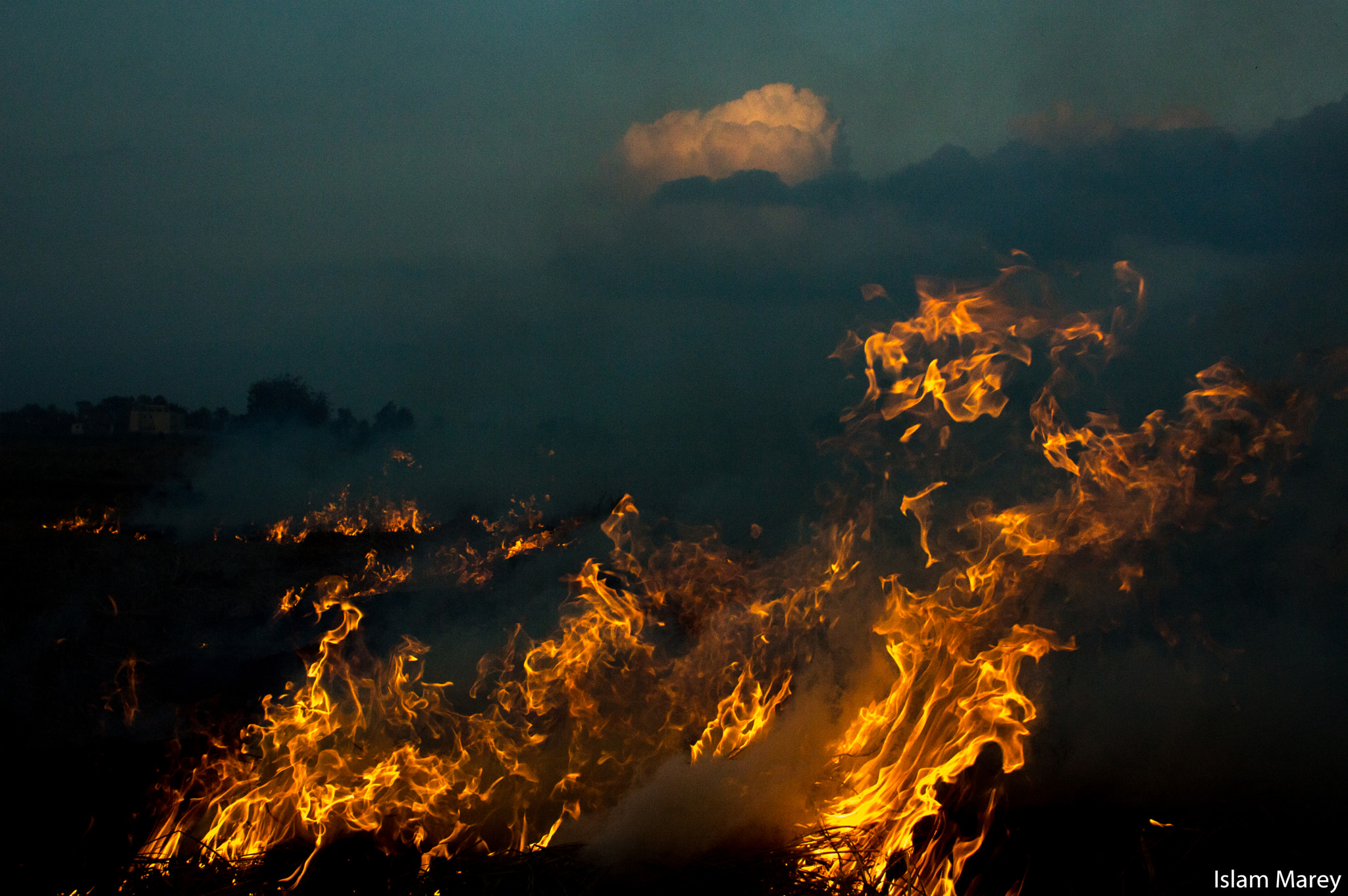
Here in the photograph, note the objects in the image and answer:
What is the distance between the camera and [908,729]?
15.6 feet

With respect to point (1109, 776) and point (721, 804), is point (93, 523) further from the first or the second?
point (1109, 776)

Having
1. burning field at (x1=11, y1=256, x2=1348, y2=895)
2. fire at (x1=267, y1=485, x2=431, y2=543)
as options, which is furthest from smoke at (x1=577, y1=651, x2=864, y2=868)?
fire at (x1=267, y1=485, x2=431, y2=543)

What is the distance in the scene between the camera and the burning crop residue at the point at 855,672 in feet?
15.1

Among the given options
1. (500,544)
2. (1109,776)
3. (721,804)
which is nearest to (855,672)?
→ (721,804)

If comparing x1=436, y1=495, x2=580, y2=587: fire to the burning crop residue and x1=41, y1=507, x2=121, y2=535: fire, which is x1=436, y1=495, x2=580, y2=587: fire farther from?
x1=41, y1=507, x2=121, y2=535: fire

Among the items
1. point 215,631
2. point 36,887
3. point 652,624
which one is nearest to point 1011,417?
point 652,624

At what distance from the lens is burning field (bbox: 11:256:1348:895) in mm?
4328

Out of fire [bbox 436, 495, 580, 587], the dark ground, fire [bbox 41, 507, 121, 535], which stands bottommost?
fire [bbox 436, 495, 580, 587]

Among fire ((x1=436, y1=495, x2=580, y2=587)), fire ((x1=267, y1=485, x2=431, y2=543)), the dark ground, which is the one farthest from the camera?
fire ((x1=267, y1=485, x2=431, y2=543))

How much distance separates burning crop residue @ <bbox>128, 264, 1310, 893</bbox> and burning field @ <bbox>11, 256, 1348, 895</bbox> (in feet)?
0.06

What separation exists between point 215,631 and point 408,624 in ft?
10.6

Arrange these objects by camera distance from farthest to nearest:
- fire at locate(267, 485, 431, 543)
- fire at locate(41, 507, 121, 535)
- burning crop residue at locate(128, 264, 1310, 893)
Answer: fire at locate(267, 485, 431, 543) → fire at locate(41, 507, 121, 535) → burning crop residue at locate(128, 264, 1310, 893)

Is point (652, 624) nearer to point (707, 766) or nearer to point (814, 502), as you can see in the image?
point (707, 766)

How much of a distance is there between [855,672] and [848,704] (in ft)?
0.62
